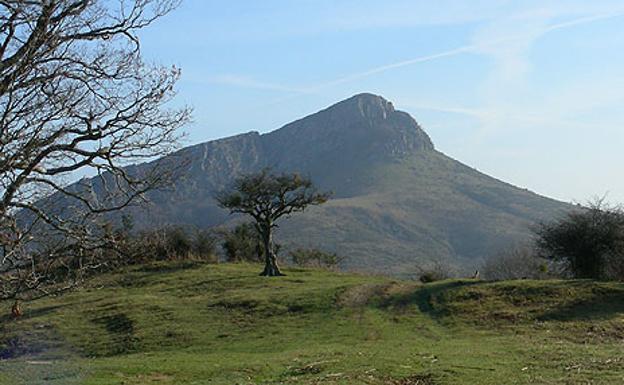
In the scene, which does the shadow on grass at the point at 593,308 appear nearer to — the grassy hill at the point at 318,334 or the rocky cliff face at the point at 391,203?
the grassy hill at the point at 318,334

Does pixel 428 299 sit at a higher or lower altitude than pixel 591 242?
lower

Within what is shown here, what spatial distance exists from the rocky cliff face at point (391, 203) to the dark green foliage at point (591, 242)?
37784 mm

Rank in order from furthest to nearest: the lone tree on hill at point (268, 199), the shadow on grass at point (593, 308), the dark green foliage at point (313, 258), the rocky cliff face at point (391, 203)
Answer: the rocky cliff face at point (391, 203) < the dark green foliage at point (313, 258) < the lone tree on hill at point (268, 199) < the shadow on grass at point (593, 308)

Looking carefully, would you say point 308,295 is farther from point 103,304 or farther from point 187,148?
point 187,148

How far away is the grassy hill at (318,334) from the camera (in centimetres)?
1925

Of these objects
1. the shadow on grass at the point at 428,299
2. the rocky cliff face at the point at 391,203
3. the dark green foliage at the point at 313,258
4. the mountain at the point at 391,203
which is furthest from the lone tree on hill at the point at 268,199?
the mountain at the point at 391,203

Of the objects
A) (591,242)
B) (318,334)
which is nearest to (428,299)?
(318,334)

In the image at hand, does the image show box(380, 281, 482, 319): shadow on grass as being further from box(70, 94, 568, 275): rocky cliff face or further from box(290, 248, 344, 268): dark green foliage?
box(70, 94, 568, 275): rocky cliff face

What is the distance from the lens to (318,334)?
98.9ft

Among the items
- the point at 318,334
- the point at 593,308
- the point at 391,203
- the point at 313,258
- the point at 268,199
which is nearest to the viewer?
the point at 318,334

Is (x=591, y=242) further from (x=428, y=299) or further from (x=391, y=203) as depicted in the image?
(x=391, y=203)

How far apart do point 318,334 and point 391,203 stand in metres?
110

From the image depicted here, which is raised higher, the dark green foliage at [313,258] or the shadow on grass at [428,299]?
the dark green foliage at [313,258]

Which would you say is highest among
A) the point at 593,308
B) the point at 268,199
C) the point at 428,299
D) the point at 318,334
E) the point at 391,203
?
the point at 391,203
